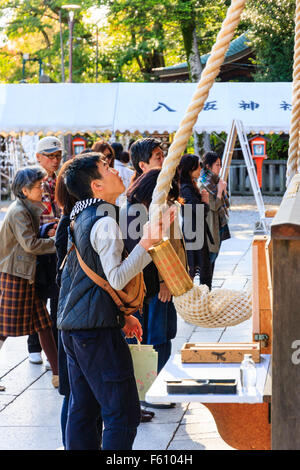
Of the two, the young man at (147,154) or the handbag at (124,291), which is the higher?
the young man at (147,154)

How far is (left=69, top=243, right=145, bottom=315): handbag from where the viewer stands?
10.9ft

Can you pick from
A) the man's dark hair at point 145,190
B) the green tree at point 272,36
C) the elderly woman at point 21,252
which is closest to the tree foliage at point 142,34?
the green tree at point 272,36

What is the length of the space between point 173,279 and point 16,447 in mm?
2445

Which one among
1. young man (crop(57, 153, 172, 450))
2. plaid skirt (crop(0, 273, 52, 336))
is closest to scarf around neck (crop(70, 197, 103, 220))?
young man (crop(57, 153, 172, 450))

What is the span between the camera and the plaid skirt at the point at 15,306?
18.8 feet

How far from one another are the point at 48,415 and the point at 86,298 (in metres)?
2.23

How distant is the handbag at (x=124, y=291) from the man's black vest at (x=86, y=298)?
0.02 m

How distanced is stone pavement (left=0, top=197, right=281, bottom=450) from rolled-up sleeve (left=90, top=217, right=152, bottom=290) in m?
1.73

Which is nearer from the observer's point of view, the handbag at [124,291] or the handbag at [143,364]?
the handbag at [124,291]

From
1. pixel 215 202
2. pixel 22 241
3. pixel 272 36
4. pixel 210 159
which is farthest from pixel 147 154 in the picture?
pixel 272 36

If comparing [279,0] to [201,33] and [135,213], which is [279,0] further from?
[135,213]

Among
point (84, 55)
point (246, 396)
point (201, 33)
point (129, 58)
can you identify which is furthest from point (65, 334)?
point (84, 55)

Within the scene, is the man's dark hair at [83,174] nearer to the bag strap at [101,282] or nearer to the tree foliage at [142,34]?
the bag strap at [101,282]

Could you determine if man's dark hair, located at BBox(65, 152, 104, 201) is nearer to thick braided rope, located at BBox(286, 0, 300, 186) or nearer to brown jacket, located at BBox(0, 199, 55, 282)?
thick braided rope, located at BBox(286, 0, 300, 186)
